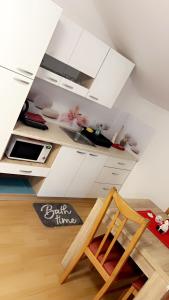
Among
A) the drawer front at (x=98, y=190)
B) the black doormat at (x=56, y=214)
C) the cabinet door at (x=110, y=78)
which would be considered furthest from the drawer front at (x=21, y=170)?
the cabinet door at (x=110, y=78)

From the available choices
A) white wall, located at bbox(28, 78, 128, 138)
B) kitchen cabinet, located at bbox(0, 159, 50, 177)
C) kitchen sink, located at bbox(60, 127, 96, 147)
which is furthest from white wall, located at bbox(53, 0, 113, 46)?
kitchen cabinet, located at bbox(0, 159, 50, 177)

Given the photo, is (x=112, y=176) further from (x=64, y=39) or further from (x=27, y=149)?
(x=64, y=39)

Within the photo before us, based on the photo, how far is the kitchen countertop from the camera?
2.44m

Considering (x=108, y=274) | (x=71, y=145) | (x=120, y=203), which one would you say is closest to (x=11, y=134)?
(x=71, y=145)

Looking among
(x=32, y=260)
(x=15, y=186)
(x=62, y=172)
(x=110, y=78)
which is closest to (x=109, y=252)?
(x=32, y=260)

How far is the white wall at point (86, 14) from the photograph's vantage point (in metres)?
2.58

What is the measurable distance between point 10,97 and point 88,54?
1.00 meters

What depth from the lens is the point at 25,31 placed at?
197 centimetres

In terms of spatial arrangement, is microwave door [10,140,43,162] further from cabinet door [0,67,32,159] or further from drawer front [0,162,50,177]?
cabinet door [0,67,32,159]

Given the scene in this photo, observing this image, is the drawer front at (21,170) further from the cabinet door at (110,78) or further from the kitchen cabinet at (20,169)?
the cabinet door at (110,78)

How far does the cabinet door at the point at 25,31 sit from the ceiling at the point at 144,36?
29.2 inches

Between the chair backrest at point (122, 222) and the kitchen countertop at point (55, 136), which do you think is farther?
the kitchen countertop at point (55, 136)

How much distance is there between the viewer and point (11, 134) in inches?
94.0

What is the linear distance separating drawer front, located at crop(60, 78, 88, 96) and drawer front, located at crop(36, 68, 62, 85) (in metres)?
0.06
